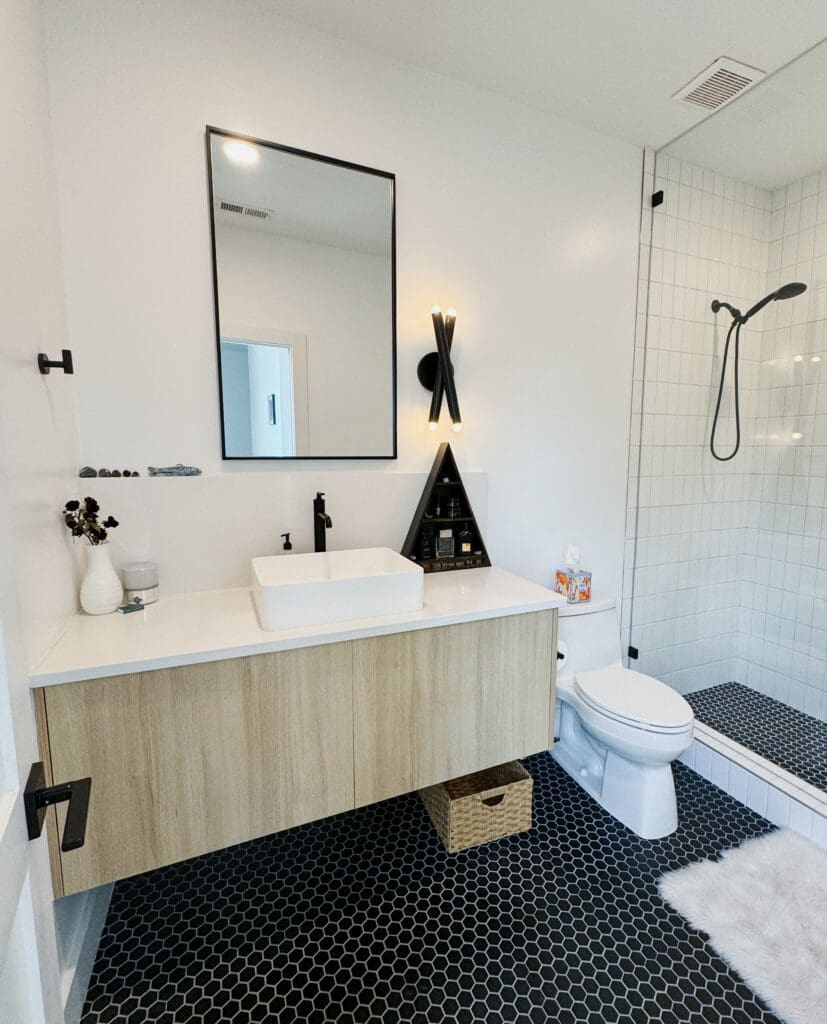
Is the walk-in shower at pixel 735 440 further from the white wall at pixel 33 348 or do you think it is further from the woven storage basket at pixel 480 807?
the white wall at pixel 33 348

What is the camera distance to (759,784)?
6.00 feet

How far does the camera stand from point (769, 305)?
2473mm

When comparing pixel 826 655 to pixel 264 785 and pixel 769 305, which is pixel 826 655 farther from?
pixel 264 785

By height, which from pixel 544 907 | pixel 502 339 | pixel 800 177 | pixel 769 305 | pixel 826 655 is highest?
pixel 800 177

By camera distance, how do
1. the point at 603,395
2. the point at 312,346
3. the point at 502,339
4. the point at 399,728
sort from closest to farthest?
the point at 399,728, the point at 312,346, the point at 502,339, the point at 603,395

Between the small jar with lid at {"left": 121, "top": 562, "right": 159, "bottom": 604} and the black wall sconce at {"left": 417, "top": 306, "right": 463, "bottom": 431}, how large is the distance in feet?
3.53

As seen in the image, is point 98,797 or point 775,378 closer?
point 98,797

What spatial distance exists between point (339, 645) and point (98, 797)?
0.60 metres

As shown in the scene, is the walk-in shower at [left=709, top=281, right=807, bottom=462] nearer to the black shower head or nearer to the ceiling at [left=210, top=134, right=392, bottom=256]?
the black shower head

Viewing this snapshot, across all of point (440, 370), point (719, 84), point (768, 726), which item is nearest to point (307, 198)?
point (440, 370)

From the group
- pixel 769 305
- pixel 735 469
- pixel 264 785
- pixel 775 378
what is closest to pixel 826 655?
pixel 735 469

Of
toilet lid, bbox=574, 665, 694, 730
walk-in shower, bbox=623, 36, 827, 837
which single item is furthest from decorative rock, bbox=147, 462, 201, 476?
walk-in shower, bbox=623, 36, 827, 837

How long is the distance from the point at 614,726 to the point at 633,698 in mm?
143

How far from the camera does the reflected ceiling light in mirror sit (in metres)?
Answer: 1.52
